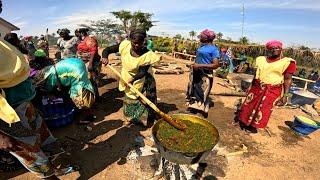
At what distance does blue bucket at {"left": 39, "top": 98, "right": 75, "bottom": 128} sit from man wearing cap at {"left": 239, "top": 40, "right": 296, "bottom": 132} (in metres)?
3.65

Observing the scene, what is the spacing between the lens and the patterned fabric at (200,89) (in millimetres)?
6266

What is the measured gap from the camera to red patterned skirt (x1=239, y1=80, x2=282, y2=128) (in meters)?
5.71

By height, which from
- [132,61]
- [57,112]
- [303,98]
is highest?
[132,61]

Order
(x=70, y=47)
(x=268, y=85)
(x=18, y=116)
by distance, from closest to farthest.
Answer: (x=18, y=116)
(x=268, y=85)
(x=70, y=47)

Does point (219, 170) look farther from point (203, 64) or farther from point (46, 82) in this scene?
point (46, 82)

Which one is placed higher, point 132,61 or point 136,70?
point 132,61

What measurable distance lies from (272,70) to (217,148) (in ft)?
6.01

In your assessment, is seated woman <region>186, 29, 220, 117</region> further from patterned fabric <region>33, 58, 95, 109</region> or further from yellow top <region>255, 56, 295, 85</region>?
patterned fabric <region>33, 58, 95, 109</region>

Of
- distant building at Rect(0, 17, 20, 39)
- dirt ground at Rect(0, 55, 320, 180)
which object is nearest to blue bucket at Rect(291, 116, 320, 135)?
dirt ground at Rect(0, 55, 320, 180)

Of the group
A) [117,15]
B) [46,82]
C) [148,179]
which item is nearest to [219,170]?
[148,179]

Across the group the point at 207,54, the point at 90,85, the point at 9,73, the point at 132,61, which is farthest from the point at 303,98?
the point at 9,73

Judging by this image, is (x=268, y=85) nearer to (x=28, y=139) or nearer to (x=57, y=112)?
(x=57, y=112)

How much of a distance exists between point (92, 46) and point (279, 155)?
4680mm

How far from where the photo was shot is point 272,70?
18.1 ft
